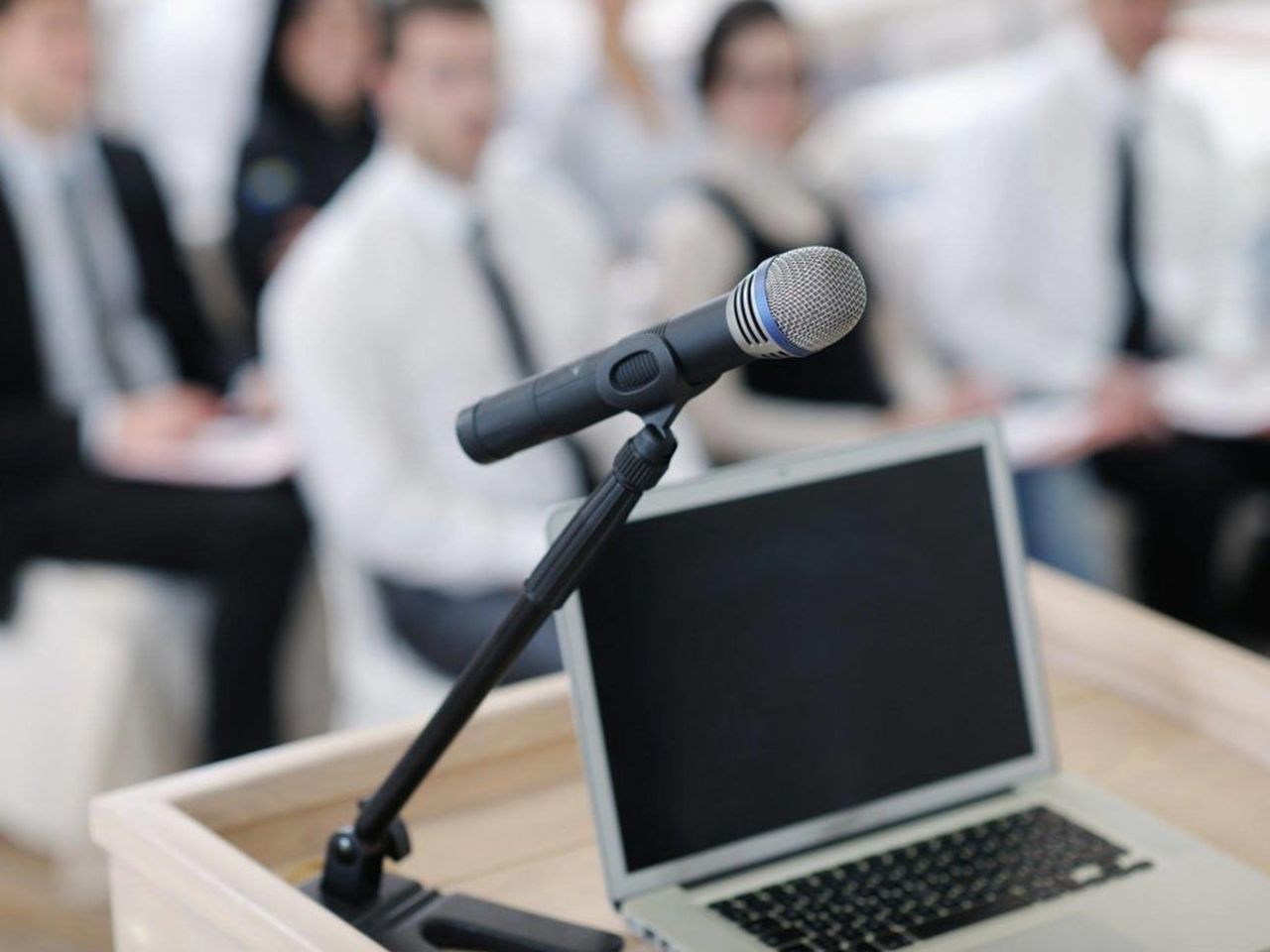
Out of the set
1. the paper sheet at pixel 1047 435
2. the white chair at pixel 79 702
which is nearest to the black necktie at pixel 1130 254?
the paper sheet at pixel 1047 435

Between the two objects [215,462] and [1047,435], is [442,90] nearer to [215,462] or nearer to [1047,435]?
[215,462]

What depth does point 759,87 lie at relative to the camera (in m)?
2.57

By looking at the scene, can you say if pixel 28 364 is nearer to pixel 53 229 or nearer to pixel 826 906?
pixel 53 229

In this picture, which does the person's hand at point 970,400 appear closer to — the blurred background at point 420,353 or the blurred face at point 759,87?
the blurred background at point 420,353

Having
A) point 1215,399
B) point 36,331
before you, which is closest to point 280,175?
point 36,331

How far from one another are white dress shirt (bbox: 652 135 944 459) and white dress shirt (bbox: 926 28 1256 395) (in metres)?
0.29

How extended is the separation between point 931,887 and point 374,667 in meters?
1.19

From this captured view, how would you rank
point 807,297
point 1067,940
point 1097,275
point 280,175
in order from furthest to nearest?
point 280,175 < point 1097,275 < point 1067,940 < point 807,297

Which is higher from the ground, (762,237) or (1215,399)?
(762,237)

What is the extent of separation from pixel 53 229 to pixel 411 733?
161 centimetres

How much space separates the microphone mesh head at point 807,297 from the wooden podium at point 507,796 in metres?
0.38

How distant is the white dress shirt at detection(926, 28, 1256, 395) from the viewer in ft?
9.16

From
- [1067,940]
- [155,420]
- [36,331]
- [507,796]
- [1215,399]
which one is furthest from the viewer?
[1215,399]

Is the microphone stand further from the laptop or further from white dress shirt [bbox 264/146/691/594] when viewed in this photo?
white dress shirt [bbox 264/146/691/594]
